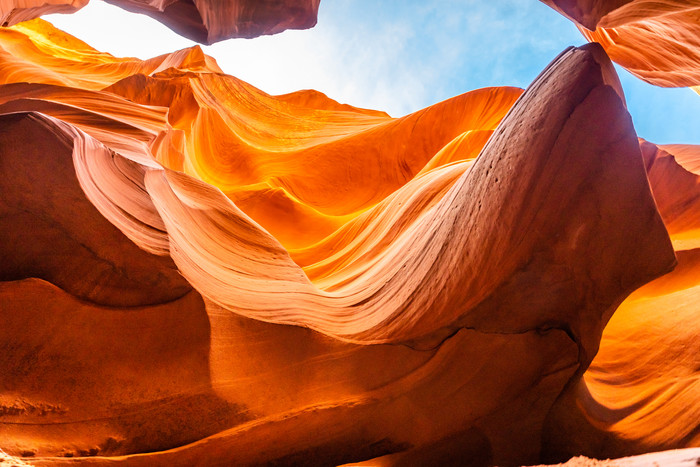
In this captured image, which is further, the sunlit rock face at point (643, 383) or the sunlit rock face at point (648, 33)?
the sunlit rock face at point (643, 383)

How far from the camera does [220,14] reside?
14.1 feet

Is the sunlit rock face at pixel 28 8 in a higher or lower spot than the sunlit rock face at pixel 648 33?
higher

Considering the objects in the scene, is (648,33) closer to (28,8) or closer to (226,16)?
(226,16)

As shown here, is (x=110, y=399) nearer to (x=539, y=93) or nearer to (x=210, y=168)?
(x=539, y=93)

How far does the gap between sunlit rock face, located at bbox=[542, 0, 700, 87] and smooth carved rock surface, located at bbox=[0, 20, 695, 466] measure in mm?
206

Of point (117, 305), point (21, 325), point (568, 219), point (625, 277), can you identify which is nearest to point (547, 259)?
point (568, 219)

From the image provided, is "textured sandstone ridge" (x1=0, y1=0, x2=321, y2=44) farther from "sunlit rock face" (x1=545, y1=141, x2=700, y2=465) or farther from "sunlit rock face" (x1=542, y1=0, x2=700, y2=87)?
"sunlit rock face" (x1=545, y1=141, x2=700, y2=465)

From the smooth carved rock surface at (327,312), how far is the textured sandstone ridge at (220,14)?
8.69 feet

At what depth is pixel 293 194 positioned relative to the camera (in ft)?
17.5

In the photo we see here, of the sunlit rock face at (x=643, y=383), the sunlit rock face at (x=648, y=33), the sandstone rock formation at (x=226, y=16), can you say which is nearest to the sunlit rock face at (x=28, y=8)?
the sandstone rock formation at (x=226, y=16)

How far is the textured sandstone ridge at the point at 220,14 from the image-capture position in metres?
4.23

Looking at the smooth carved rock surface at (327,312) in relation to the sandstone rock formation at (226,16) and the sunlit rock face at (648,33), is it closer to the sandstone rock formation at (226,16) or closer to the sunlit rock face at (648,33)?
the sunlit rock face at (648,33)

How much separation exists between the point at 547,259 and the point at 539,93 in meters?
0.62

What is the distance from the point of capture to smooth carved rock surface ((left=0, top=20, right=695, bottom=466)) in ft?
5.30
